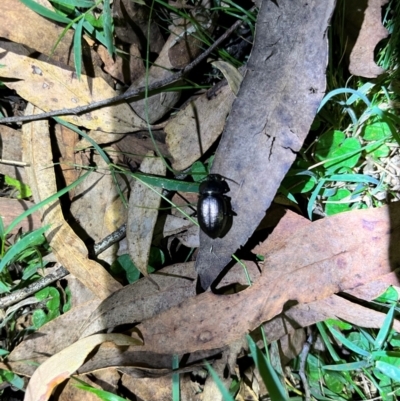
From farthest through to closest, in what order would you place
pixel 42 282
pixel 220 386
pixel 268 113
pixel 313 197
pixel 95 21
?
pixel 42 282 < pixel 95 21 < pixel 313 197 < pixel 268 113 < pixel 220 386

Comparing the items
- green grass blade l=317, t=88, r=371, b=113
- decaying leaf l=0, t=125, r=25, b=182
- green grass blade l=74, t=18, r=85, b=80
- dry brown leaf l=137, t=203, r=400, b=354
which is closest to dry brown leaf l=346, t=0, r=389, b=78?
green grass blade l=317, t=88, r=371, b=113

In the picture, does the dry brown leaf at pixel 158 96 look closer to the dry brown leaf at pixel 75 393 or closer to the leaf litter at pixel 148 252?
the leaf litter at pixel 148 252

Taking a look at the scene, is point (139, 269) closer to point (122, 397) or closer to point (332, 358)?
point (122, 397)

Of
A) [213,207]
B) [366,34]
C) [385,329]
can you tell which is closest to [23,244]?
[213,207]

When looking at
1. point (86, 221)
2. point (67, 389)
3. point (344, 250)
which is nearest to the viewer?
point (344, 250)

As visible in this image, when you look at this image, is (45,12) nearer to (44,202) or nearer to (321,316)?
(44,202)

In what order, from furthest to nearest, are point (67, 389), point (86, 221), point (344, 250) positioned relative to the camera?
1. point (86, 221)
2. point (67, 389)
3. point (344, 250)

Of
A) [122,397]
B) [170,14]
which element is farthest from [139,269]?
[170,14]

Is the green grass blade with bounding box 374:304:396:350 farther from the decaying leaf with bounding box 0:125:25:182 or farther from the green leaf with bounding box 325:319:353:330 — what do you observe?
the decaying leaf with bounding box 0:125:25:182
